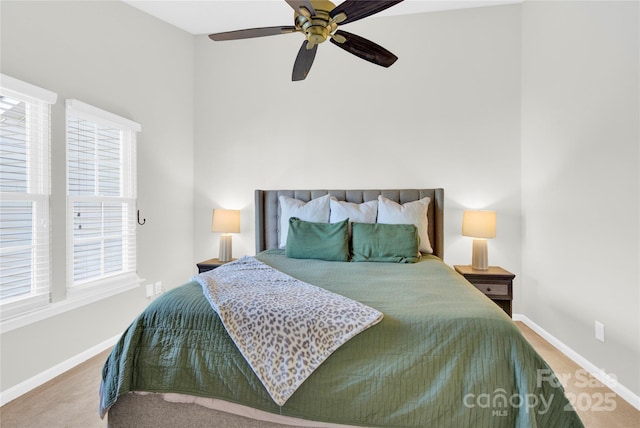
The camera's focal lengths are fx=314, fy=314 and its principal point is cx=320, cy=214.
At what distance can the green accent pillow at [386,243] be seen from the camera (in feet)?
8.41

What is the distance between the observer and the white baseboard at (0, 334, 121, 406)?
1.98 metres

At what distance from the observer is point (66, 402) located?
6.47 ft

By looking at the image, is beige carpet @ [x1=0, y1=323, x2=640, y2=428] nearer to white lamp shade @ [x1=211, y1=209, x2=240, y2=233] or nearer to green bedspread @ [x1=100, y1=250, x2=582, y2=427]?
green bedspread @ [x1=100, y1=250, x2=582, y2=427]

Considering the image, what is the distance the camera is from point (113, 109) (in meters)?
2.77

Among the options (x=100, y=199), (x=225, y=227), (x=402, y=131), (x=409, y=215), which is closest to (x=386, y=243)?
(x=409, y=215)

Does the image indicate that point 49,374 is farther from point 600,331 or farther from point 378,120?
point 600,331

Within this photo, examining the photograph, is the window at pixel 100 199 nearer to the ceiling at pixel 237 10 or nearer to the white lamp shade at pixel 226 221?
the white lamp shade at pixel 226 221

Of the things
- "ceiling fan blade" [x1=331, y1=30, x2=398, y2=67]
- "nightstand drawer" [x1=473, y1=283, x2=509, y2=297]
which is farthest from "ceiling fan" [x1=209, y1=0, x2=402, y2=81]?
"nightstand drawer" [x1=473, y1=283, x2=509, y2=297]

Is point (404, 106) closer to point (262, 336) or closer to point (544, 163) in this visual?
point (544, 163)

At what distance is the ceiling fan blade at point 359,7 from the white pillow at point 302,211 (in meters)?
1.73

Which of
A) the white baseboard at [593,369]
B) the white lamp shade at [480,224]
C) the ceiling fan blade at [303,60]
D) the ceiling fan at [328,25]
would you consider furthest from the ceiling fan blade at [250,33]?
the white baseboard at [593,369]

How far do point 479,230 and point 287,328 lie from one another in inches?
92.4

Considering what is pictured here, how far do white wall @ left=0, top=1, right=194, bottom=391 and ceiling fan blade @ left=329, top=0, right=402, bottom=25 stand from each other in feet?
6.85

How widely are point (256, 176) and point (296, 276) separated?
194 cm
